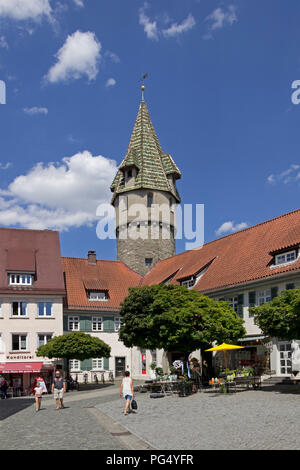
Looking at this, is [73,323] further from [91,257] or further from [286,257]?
[286,257]

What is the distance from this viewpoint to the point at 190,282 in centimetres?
4003

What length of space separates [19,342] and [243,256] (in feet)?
55.7

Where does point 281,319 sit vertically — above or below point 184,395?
above

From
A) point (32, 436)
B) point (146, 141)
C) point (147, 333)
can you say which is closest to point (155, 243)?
point (146, 141)

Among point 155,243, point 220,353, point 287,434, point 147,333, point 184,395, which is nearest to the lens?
point 287,434

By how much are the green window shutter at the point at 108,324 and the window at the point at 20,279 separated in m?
7.64

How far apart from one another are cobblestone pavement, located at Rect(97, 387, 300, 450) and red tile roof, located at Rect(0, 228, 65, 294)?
19.3 metres

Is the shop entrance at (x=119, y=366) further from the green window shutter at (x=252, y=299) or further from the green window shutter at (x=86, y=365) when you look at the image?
the green window shutter at (x=252, y=299)

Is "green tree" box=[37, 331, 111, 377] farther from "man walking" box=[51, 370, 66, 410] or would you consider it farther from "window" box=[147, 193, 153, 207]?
"window" box=[147, 193, 153, 207]

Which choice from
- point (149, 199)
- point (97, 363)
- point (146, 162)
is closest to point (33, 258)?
point (97, 363)

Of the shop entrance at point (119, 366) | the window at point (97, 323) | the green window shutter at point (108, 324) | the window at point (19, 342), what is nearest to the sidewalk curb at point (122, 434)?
the window at point (19, 342)

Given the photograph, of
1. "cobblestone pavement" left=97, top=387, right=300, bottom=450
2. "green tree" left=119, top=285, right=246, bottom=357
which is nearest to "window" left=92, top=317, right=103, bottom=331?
"green tree" left=119, top=285, right=246, bottom=357

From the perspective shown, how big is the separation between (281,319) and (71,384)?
62.2ft
